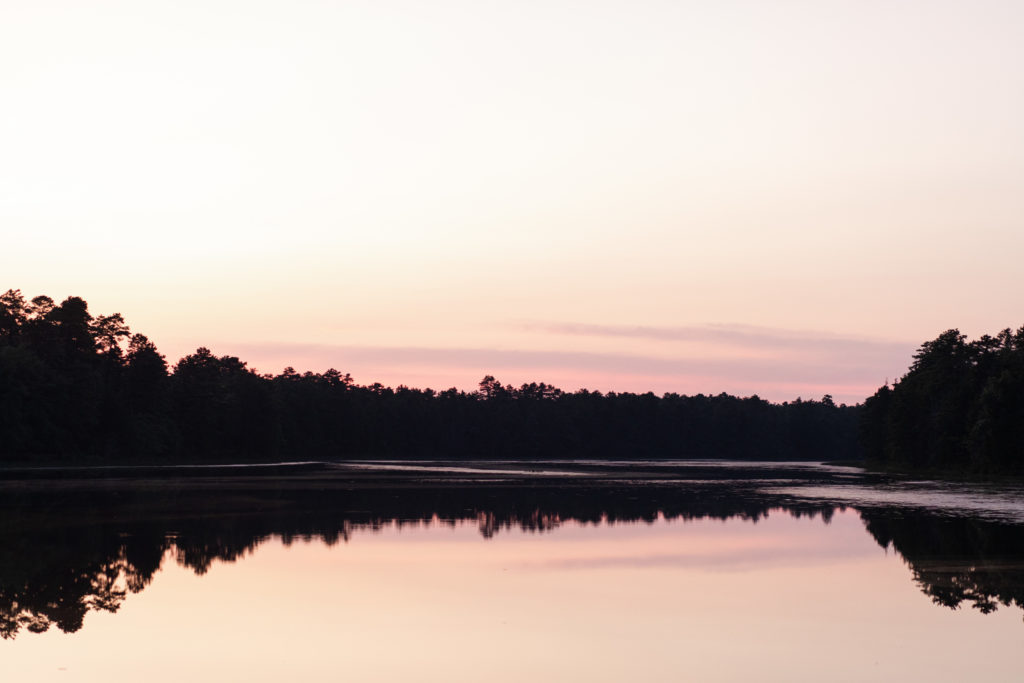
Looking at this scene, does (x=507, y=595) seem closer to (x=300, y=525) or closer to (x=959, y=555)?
(x=959, y=555)

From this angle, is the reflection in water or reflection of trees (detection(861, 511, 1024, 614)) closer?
→ reflection of trees (detection(861, 511, 1024, 614))

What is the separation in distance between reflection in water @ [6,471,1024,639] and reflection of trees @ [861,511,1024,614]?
0.05 meters

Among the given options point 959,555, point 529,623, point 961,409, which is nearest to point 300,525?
point 529,623

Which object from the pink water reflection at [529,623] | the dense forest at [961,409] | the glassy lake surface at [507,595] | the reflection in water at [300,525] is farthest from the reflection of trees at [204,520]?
the dense forest at [961,409]

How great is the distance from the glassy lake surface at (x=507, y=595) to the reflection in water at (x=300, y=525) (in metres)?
0.16

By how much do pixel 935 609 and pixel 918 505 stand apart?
35.1 meters

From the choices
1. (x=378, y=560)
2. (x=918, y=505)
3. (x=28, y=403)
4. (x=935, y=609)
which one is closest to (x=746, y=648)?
(x=935, y=609)

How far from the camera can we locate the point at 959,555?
3206 cm

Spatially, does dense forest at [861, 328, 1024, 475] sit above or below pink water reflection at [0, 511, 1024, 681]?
above

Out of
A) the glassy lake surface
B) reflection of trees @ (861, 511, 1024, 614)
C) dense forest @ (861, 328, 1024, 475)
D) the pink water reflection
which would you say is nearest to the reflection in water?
reflection of trees @ (861, 511, 1024, 614)

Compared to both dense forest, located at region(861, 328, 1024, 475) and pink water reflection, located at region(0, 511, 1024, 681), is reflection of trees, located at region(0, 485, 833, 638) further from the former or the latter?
dense forest, located at region(861, 328, 1024, 475)

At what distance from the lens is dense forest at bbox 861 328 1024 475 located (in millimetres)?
95188

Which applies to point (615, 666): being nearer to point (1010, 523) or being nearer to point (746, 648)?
point (746, 648)

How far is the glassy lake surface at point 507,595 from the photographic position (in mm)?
17484
